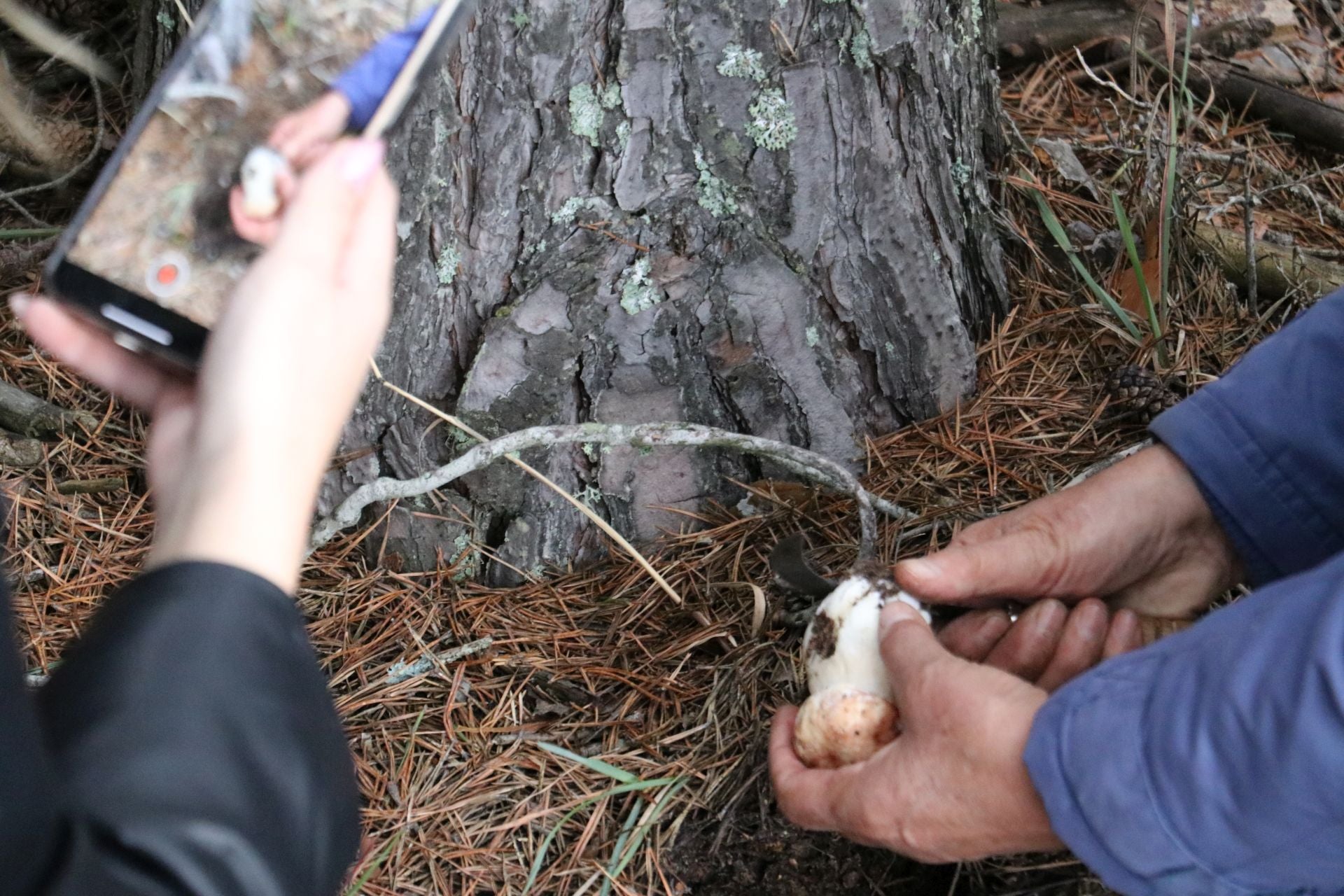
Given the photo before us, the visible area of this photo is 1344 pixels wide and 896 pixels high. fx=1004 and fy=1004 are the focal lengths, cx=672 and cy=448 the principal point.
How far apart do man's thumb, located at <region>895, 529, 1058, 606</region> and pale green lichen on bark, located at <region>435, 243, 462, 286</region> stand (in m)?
0.86

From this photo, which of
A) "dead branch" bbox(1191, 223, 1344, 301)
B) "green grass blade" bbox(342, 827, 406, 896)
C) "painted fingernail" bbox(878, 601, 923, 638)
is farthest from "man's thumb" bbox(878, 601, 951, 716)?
"dead branch" bbox(1191, 223, 1344, 301)

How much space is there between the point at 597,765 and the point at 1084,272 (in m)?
1.31

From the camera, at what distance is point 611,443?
1.73m

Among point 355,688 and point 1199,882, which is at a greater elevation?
point 1199,882

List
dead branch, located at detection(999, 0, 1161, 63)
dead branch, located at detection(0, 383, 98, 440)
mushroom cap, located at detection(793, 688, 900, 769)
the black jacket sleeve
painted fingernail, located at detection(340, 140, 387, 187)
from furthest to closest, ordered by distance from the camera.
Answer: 1. dead branch, located at detection(999, 0, 1161, 63)
2. dead branch, located at detection(0, 383, 98, 440)
3. mushroom cap, located at detection(793, 688, 900, 769)
4. painted fingernail, located at detection(340, 140, 387, 187)
5. the black jacket sleeve

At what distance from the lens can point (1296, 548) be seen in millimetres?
1436

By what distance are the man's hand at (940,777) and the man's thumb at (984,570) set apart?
0.11 m

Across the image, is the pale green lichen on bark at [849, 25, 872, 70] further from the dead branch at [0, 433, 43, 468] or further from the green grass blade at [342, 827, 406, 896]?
the dead branch at [0, 433, 43, 468]

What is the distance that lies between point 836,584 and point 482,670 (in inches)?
24.9

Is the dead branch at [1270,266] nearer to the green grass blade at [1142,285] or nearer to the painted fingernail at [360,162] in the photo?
the green grass blade at [1142,285]

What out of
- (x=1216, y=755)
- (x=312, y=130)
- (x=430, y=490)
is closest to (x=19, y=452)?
(x=430, y=490)

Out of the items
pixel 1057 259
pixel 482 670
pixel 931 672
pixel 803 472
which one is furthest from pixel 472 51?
pixel 1057 259

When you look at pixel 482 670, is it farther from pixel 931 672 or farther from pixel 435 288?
pixel 931 672

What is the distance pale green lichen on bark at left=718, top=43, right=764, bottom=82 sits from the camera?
5.22ft
